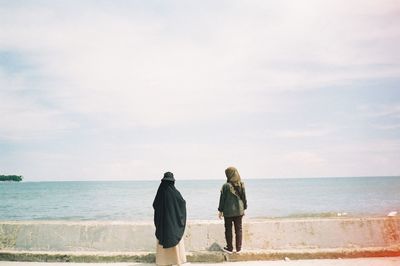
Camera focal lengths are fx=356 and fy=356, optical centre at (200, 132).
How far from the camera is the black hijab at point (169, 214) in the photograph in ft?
21.2

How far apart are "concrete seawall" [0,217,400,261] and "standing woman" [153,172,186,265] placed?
3.15 ft

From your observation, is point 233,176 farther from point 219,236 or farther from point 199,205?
point 199,205

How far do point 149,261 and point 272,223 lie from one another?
2.72 metres

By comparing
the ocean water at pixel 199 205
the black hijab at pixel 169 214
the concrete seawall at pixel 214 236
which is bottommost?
the ocean water at pixel 199 205

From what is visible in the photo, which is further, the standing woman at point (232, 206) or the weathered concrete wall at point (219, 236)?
the weathered concrete wall at point (219, 236)

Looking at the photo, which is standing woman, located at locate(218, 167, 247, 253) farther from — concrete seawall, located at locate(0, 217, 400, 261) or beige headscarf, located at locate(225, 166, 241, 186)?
concrete seawall, located at locate(0, 217, 400, 261)

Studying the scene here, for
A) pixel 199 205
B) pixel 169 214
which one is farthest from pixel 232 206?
pixel 199 205

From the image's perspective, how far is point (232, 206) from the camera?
7.08m

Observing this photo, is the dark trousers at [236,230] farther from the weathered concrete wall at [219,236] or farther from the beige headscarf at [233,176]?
the beige headscarf at [233,176]

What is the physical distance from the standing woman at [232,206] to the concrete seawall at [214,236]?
56 centimetres

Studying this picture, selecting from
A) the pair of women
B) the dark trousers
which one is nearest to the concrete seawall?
the dark trousers

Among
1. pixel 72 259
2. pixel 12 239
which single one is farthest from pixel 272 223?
pixel 12 239

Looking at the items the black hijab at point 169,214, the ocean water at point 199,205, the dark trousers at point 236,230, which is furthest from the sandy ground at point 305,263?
the ocean water at point 199,205

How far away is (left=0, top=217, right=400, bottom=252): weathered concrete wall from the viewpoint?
762 cm
